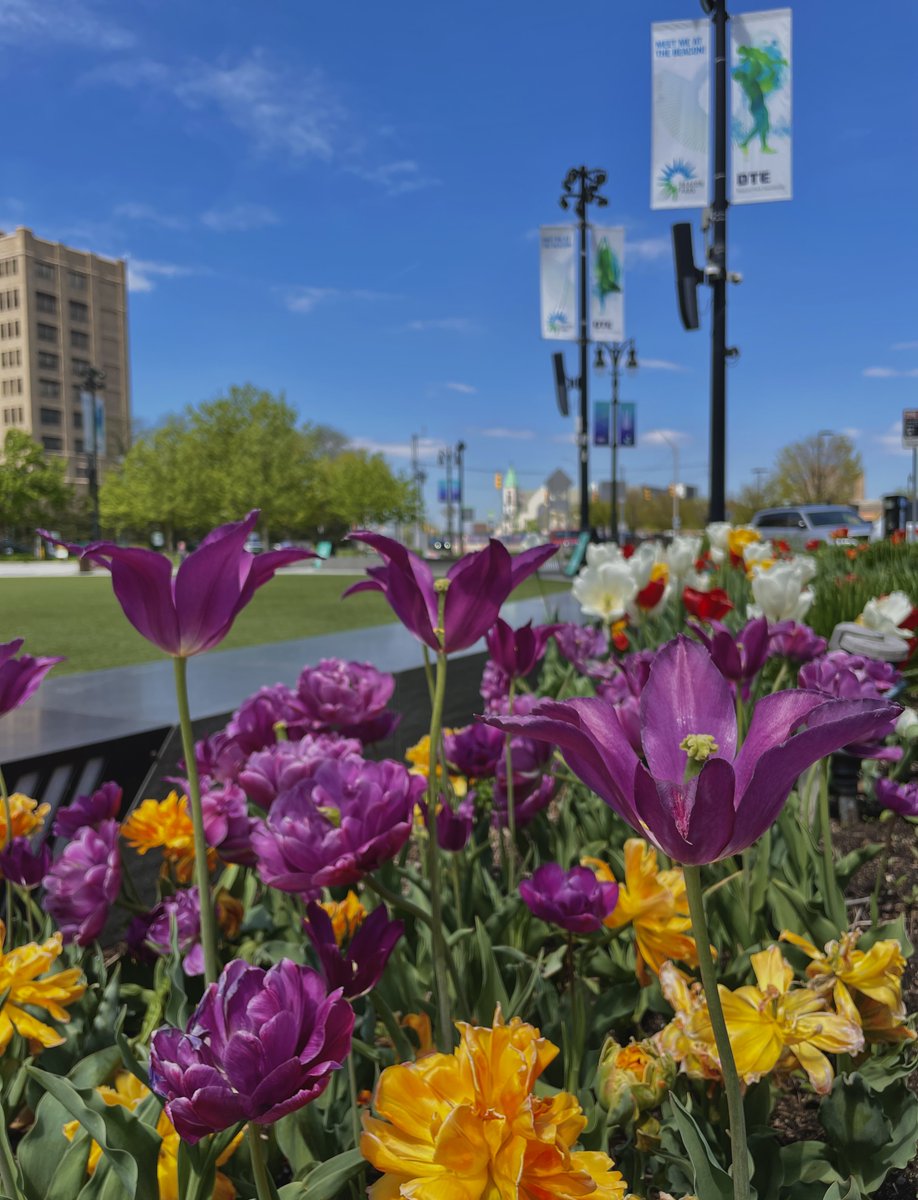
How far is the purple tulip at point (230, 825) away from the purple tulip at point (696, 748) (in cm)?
82

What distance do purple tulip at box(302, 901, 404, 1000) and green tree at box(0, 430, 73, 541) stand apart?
2049 inches

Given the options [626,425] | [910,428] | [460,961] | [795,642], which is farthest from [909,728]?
[626,425]

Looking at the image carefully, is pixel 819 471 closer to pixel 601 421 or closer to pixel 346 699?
pixel 601 421

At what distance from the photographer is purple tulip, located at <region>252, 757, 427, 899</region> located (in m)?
0.85

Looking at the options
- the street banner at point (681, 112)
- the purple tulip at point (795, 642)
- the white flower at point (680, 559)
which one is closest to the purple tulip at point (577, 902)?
the purple tulip at point (795, 642)

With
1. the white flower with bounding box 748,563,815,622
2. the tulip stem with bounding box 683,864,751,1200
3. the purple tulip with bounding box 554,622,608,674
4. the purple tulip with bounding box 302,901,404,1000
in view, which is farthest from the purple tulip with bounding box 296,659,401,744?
the white flower with bounding box 748,563,815,622

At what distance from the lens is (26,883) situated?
1327mm

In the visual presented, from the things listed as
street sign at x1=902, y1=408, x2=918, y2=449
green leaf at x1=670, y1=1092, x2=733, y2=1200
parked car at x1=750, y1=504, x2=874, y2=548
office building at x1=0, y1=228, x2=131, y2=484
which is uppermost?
office building at x1=0, y1=228, x2=131, y2=484

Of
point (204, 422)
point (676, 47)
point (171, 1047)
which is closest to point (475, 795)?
point (171, 1047)

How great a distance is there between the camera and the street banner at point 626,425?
24000 millimetres

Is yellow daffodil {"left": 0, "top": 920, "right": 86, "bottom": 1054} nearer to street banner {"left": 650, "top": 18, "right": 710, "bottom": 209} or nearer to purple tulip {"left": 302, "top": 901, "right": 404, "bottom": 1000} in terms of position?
purple tulip {"left": 302, "top": 901, "right": 404, "bottom": 1000}

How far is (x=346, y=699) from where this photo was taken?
1453 millimetres

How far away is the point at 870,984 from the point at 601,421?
80.0ft

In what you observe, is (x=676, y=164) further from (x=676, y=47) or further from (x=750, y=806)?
(x=750, y=806)
